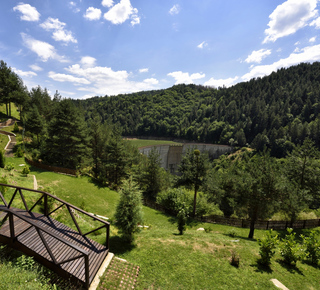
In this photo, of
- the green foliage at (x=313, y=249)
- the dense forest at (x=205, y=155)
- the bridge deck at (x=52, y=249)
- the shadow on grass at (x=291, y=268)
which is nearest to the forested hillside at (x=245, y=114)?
the dense forest at (x=205, y=155)

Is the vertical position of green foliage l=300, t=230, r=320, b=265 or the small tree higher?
the small tree

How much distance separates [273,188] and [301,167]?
12.8 meters

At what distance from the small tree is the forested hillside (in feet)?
255

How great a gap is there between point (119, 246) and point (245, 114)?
13473cm

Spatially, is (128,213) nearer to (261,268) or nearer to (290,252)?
(261,268)

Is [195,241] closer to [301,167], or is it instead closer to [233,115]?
[301,167]

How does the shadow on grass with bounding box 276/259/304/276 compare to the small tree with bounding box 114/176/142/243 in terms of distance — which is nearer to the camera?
the shadow on grass with bounding box 276/259/304/276

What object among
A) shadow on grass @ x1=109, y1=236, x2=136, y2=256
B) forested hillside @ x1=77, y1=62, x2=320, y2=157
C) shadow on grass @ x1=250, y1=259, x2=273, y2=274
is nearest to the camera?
shadow on grass @ x1=250, y1=259, x2=273, y2=274

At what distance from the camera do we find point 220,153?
9900 cm

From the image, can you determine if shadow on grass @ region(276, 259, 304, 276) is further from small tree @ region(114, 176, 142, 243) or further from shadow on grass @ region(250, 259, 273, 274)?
small tree @ region(114, 176, 142, 243)

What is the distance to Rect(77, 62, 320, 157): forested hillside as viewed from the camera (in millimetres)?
91625

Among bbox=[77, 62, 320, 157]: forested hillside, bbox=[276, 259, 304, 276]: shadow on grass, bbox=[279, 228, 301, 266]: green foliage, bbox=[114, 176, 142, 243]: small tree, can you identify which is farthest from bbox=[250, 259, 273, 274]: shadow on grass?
bbox=[77, 62, 320, 157]: forested hillside

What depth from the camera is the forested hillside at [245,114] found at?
91625 mm

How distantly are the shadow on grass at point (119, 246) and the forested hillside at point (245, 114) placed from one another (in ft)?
257
